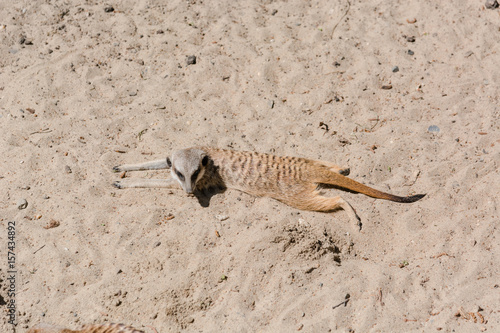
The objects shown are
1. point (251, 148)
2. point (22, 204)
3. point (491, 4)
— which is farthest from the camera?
point (491, 4)

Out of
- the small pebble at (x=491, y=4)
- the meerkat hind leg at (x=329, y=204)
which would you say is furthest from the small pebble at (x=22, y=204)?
the small pebble at (x=491, y=4)

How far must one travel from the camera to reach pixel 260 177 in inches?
127

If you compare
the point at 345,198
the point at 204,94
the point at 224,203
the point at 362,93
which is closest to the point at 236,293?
the point at 224,203

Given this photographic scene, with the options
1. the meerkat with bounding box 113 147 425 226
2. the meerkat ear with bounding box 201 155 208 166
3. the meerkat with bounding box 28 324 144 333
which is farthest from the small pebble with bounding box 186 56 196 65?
the meerkat with bounding box 28 324 144 333

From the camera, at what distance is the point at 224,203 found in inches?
128

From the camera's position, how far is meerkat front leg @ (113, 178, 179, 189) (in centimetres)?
328

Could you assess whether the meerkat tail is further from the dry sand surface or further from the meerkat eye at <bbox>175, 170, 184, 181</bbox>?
the meerkat eye at <bbox>175, 170, 184, 181</bbox>

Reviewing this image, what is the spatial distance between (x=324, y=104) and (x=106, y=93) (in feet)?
6.00

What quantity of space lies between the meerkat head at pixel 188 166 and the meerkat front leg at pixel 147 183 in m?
0.06

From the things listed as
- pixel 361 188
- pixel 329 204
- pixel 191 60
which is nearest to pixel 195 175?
pixel 329 204

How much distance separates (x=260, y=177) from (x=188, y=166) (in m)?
0.52

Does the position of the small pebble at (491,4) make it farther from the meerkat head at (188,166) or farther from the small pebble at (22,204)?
the small pebble at (22,204)

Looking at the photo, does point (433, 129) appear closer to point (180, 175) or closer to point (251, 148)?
point (251, 148)

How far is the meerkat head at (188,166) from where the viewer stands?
10.2 feet
